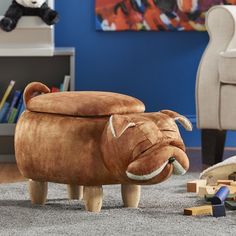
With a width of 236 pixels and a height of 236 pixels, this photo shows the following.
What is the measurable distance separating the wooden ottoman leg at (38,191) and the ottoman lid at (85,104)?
0.23m

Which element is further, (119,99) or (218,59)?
(218,59)

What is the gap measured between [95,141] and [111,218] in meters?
0.21

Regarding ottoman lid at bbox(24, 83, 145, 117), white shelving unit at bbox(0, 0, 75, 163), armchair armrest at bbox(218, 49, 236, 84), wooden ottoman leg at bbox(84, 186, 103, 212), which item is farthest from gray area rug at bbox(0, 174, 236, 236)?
white shelving unit at bbox(0, 0, 75, 163)

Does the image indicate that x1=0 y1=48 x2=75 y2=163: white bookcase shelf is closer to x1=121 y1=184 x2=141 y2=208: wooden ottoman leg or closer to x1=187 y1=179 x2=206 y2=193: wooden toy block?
x1=187 y1=179 x2=206 y2=193: wooden toy block

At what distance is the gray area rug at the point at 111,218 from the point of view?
1852mm

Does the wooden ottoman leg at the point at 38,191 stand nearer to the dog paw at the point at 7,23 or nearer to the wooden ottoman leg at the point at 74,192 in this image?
the wooden ottoman leg at the point at 74,192

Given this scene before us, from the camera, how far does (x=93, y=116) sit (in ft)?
6.68

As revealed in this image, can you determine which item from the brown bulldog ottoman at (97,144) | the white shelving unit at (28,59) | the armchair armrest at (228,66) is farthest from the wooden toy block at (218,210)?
the white shelving unit at (28,59)

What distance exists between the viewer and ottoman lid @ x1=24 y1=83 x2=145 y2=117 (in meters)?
2.03

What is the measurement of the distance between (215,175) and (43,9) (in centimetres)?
126

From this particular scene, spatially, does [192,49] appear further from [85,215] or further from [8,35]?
[85,215]

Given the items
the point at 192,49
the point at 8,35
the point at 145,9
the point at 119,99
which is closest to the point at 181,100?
the point at 192,49

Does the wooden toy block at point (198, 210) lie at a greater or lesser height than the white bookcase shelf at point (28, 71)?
lesser

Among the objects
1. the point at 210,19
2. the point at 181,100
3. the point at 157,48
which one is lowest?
the point at 181,100
